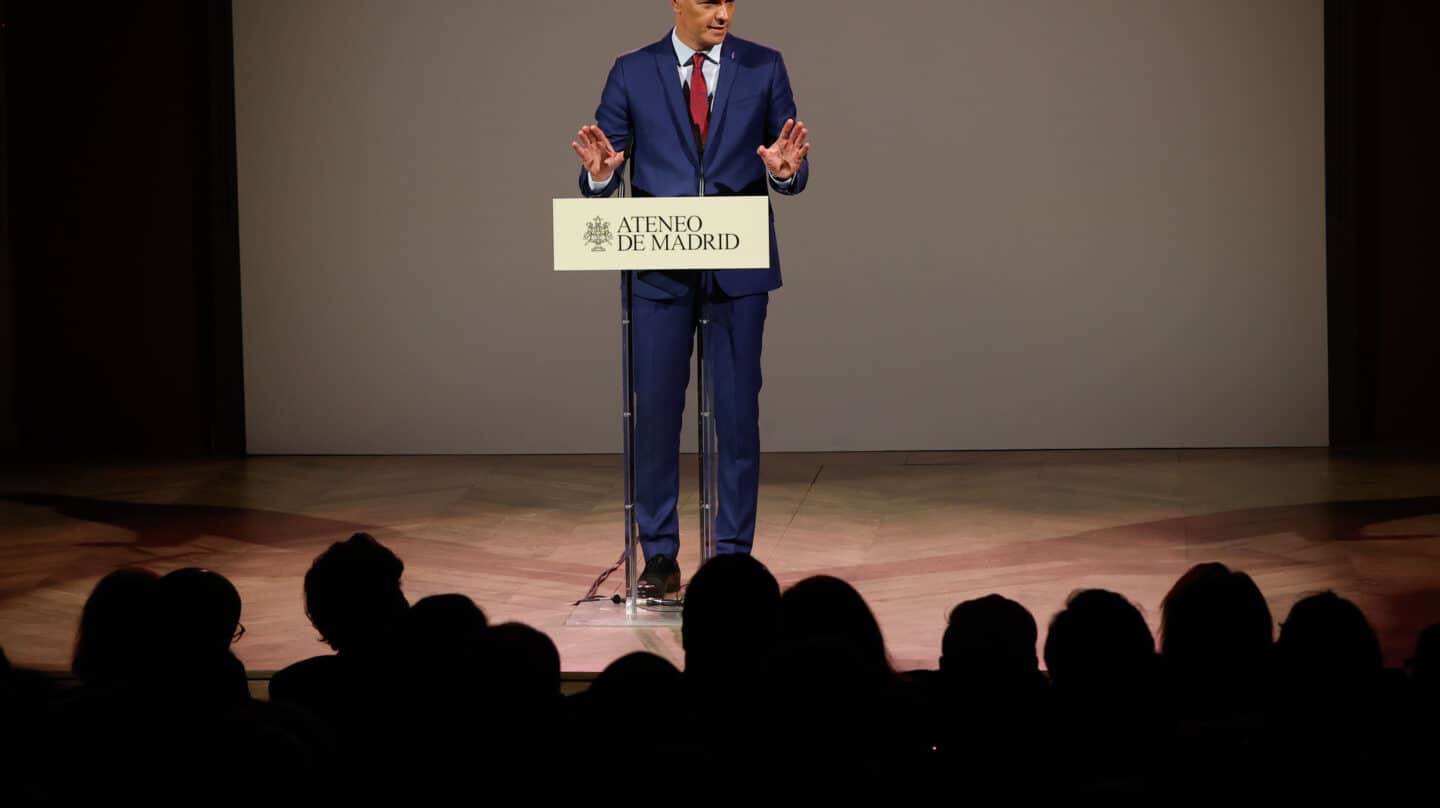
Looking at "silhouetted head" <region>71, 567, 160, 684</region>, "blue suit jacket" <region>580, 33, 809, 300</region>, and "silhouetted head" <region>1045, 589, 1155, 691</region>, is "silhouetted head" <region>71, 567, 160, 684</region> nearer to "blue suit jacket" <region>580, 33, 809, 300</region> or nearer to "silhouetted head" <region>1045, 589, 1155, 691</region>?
"silhouetted head" <region>1045, 589, 1155, 691</region>

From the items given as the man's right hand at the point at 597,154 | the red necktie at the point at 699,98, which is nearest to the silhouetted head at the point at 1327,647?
the man's right hand at the point at 597,154

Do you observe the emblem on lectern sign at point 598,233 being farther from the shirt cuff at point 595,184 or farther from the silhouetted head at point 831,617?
the silhouetted head at point 831,617

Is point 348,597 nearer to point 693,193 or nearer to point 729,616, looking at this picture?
point 729,616

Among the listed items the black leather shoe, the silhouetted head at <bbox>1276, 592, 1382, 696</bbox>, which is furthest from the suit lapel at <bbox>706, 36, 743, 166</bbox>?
the silhouetted head at <bbox>1276, 592, 1382, 696</bbox>

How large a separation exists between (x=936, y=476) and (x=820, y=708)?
15.2 feet

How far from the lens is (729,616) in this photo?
7.52ft

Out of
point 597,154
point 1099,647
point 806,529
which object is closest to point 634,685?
point 1099,647

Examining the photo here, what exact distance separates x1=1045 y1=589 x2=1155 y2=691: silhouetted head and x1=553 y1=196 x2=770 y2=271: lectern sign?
1647 millimetres

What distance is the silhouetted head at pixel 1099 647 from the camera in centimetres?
206

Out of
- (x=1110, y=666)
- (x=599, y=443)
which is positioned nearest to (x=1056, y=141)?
(x=599, y=443)

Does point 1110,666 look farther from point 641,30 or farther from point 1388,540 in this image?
point 641,30

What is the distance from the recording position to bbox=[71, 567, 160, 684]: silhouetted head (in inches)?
87.4

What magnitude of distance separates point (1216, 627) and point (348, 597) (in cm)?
128

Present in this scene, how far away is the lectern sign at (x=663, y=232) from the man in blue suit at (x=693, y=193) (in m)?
0.15
